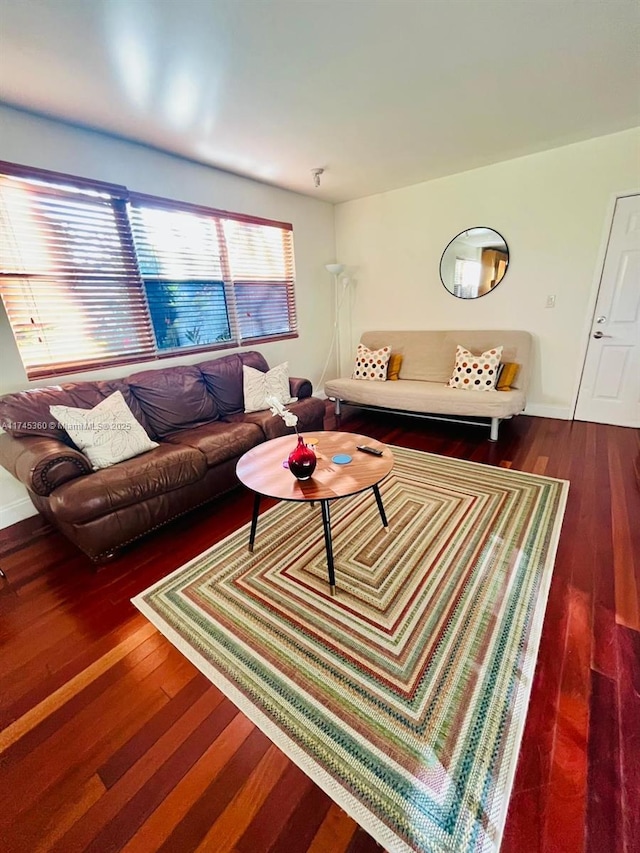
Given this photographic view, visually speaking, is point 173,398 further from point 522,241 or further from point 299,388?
point 522,241

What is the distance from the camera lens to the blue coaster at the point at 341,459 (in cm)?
185

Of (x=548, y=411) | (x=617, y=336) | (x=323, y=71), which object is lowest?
(x=548, y=411)

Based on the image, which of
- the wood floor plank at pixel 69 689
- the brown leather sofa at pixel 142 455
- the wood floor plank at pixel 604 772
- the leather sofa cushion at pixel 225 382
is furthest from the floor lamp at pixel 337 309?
the wood floor plank at pixel 604 772

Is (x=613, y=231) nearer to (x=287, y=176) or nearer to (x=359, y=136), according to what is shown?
(x=359, y=136)

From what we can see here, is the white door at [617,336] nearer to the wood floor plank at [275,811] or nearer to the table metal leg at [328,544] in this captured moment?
the table metal leg at [328,544]

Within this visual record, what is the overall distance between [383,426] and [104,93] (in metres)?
3.18

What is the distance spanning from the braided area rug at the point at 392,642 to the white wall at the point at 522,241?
1987mm

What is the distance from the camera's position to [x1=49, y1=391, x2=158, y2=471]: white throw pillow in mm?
2029

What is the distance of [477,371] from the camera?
11.0 ft

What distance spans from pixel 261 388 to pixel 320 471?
4.89ft

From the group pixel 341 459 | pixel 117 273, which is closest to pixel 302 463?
pixel 341 459

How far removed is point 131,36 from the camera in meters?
1.53

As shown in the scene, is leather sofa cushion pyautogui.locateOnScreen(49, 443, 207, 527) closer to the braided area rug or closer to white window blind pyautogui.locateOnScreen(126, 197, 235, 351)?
the braided area rug

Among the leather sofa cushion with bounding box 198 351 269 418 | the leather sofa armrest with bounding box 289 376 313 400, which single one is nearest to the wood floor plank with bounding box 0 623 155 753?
the leather sofa cushion with bounding box 198 351 269 418
